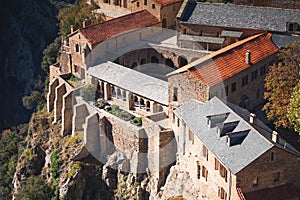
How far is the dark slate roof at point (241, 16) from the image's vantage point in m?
63.3

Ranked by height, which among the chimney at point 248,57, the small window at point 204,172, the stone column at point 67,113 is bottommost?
the stone column at point 67,113

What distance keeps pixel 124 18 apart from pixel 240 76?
22641 millimetres

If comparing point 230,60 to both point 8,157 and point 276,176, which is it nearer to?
point 276,176

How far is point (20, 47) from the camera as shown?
12175cm

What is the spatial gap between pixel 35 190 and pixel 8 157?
75.6ft

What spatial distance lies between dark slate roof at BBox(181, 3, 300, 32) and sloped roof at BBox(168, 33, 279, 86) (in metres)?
2.00

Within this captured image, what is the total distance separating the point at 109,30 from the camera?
6856cm

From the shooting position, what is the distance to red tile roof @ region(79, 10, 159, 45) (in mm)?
66500

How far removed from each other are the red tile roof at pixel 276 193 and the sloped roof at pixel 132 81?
1589 centimetres

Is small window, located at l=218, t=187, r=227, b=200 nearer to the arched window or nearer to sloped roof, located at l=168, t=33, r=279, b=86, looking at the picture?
sloped roof, located at l=168, t=33, r=279, b=86

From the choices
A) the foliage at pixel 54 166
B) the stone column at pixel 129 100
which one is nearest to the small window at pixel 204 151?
the stone column at pixel 129 100

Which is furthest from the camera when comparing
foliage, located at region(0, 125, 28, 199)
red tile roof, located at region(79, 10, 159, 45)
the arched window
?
foliage, located at region(0, 125, 28, 199)

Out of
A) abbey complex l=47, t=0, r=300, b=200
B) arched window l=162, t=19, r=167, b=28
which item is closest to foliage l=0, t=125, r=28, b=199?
abbey complex l=47, t=0, r=300, b=200

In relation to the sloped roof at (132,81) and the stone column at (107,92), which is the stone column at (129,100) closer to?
the sloped roof at (132,81)
